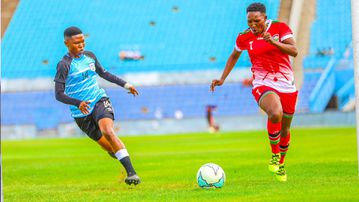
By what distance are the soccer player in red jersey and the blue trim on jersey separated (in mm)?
1534

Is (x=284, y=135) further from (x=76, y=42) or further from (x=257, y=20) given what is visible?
(x=76, y=42)

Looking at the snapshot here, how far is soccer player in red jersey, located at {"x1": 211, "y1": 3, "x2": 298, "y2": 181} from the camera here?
1030cm

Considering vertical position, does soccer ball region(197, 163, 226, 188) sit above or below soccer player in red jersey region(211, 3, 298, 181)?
below

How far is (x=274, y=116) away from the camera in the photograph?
33.6 feet

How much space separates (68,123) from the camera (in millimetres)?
46812

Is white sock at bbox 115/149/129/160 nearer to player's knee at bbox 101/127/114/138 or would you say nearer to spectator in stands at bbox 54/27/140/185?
spectator in stands at bbox 54/27/140/185

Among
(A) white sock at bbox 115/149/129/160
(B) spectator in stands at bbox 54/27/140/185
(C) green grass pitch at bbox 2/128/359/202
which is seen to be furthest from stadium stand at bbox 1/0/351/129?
(A) white sock at bbox 115/149/129/160

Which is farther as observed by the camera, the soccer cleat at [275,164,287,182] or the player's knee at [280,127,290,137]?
the player's knee at [280,127,290,137]

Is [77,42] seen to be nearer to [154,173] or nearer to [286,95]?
[286,95]

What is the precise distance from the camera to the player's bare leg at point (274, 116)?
10273mm

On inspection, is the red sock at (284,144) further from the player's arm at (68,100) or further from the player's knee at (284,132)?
the player's arm at (68,100)

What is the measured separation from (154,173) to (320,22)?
3573cm

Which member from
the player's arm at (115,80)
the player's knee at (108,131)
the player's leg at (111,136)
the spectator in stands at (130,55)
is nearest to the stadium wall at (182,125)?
the spectator in stands at (130,55)

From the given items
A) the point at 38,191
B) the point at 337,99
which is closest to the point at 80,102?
the point at 38,191
